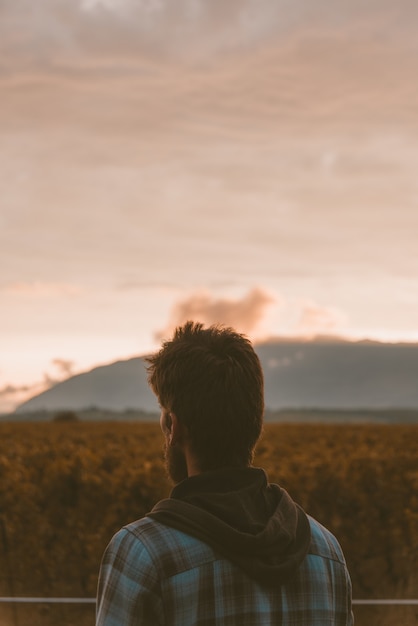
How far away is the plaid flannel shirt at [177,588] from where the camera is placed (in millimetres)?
1692

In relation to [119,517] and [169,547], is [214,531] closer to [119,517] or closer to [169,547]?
[169,547]

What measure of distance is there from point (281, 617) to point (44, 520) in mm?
8275

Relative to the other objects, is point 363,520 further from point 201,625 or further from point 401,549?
point 201,625

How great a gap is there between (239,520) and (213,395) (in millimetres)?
246

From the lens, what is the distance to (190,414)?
182cm

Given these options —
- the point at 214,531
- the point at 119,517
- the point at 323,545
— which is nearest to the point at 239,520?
the point at 214,531

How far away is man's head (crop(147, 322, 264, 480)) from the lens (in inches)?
71.6

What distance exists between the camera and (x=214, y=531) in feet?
5.64

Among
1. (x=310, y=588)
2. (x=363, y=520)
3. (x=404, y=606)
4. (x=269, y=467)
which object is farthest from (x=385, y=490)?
(x=310, y=588)

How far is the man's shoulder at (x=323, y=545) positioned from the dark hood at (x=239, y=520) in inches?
3.9

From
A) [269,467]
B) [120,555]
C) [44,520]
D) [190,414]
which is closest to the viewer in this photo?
[120,555]

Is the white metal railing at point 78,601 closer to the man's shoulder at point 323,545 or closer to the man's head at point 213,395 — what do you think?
the man's shoulder at point 323,545

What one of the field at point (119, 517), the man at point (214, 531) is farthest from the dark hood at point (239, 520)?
the field at point (119, 517)

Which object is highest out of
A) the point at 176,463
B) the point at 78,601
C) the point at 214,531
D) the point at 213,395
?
the point at 213,395
